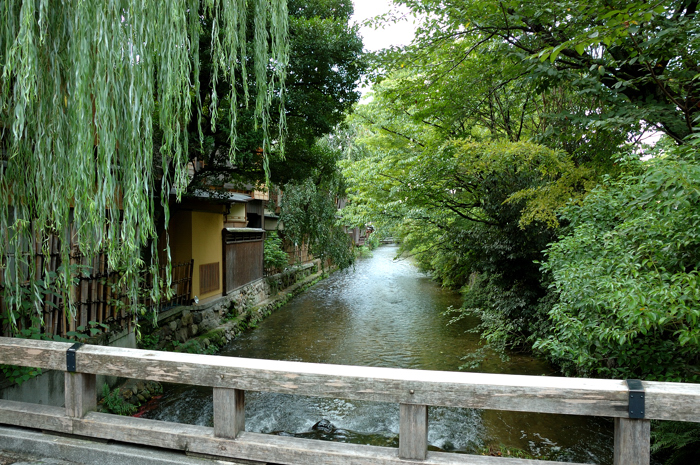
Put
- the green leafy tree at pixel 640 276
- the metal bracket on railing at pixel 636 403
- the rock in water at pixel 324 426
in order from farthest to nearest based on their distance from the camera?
the rock in water at pixel 324 426, the green leafy tree at pixel 640 276, the metal bracket on railing at pixel 636 403

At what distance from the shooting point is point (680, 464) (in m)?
4.06

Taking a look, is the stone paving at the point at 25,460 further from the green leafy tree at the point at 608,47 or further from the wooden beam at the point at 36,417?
the green leafy tree at the point at 608,47

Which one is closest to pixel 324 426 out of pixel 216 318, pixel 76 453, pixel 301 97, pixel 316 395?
pixel 76 453

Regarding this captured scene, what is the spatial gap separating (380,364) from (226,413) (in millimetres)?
5950

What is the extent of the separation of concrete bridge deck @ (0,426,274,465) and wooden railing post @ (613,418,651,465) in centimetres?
203

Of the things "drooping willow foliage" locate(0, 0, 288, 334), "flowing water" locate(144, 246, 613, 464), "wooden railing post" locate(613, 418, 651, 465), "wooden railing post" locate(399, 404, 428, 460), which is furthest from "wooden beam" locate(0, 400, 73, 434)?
"wooden railing post" locate(613, 418, 651, 465)

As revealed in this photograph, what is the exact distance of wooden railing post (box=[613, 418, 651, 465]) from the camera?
2131mm

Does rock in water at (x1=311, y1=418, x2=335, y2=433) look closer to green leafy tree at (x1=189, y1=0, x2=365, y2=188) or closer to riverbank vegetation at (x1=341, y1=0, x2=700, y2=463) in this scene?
riverbank vegetation at (x1=341, y1=0, x2=700, y2=463)

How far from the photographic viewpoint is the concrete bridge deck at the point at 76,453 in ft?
8.54

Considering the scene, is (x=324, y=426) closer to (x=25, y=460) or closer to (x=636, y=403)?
(x=25, y=460)

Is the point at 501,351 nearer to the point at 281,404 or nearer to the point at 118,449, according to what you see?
the point at 281,404

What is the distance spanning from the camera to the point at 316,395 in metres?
2.45

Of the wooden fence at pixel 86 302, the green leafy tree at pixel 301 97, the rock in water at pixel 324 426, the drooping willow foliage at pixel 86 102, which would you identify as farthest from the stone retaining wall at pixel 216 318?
the drooping willow foliage at pixel 86 102

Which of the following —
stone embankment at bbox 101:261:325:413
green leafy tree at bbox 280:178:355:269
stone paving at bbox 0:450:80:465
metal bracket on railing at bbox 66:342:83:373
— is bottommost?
stone embankment at bbox 101:261:325:413
